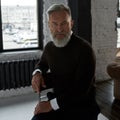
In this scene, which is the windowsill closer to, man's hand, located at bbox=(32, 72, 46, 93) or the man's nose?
man's hand, located at bbox=(32, 72, 46, 93)

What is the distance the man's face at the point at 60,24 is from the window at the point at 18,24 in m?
2.63

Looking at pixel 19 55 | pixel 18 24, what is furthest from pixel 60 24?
pixel 18 24

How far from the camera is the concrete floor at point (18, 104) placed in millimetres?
3415

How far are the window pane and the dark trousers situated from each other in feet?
8.92

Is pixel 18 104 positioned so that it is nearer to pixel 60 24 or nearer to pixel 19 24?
pixel 19 24

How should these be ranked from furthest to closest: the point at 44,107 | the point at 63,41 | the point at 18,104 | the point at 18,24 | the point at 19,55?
the point at 18,24, the point at 19,55, the point at 18,104, the point at 63,41, the point at 44,107

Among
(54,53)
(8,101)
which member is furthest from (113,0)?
(54,53)

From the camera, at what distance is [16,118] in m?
3.32

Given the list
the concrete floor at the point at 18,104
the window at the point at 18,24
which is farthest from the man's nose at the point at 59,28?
the window at the point at 18,24

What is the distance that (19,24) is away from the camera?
14.6 ft

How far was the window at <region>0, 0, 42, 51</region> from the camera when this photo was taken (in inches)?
169

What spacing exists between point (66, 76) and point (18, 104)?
89.8 inches

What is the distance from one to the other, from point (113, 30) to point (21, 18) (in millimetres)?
1893

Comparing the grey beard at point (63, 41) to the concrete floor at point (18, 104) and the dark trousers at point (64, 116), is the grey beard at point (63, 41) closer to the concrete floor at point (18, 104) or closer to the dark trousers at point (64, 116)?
the dark trousers at point (64, 116)
